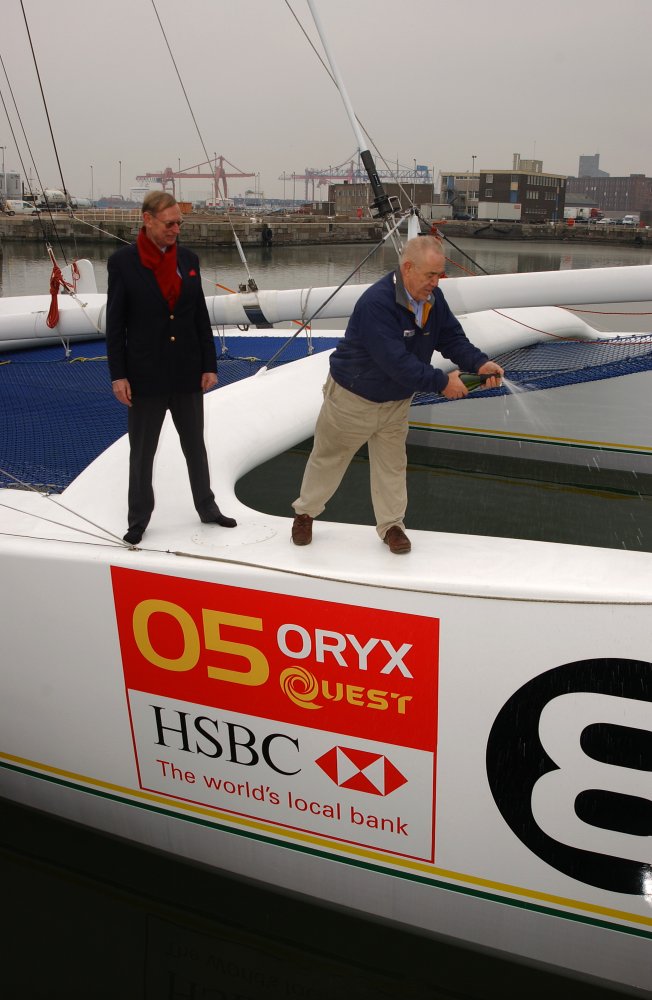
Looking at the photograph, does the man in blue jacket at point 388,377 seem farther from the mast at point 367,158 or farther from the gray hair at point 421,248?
the mast at point 367,158

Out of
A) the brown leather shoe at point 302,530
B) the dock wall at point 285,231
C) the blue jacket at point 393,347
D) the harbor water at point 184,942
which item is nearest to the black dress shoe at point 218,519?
the brown leather shoe at point 302,530

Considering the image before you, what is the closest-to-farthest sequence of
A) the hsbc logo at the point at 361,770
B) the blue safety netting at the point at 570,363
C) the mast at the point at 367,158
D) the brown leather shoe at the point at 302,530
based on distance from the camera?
the hsbc logo at the point at 361,770, the brown leather shoe at the point at 302,530, the mast at the point at 367,158, the blue safety netting at the point at 570,363

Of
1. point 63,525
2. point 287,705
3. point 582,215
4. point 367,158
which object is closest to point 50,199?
point 367,158

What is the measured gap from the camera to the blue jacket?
1783 millimetres

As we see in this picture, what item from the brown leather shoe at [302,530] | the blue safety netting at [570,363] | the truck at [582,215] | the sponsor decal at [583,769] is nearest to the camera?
the sponsor decal at [583,769]

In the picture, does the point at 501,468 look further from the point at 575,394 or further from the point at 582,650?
the point at 582,650

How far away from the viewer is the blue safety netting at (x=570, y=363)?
352 cm

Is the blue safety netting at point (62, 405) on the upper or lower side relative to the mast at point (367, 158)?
lower

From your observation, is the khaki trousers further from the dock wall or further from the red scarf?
the dock wall

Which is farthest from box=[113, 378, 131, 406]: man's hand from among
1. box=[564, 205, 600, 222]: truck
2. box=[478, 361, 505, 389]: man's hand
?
box=[564, 205, 600, 222]: truck

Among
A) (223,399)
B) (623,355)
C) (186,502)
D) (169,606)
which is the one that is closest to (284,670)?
(169,606)

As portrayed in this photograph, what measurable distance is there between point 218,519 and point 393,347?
0.69 meters

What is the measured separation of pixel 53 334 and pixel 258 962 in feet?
11.3

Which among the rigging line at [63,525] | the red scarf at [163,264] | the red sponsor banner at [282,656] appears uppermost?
the red scarf at [163,264]
